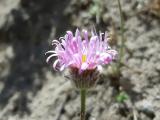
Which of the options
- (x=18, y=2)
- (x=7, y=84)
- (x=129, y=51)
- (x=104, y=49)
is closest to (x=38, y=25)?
(x=18, y=2)

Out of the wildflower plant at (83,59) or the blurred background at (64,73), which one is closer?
the wildflower plant at (83,59)

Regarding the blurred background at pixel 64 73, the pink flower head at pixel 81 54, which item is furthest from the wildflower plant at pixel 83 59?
the blurred background at pixel 64 73

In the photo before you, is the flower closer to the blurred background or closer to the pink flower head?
the pink flower head

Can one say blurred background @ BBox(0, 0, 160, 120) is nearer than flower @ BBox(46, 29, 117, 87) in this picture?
No

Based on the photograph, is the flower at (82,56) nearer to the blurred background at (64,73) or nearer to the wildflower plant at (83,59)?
the wildflower plant at (83,59)

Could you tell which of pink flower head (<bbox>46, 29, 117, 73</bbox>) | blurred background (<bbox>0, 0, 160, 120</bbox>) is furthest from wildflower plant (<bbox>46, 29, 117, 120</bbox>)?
blurred background (<bbox>0, 0, 160, 120</bbox>)

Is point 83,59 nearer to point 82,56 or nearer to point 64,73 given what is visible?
point 82,56

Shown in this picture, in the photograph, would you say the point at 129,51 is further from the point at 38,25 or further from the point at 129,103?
the point at 38,25

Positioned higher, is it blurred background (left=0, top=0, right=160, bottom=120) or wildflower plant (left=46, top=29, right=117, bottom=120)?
blurred background (left=0, top=0, right=160, bottom=120)
